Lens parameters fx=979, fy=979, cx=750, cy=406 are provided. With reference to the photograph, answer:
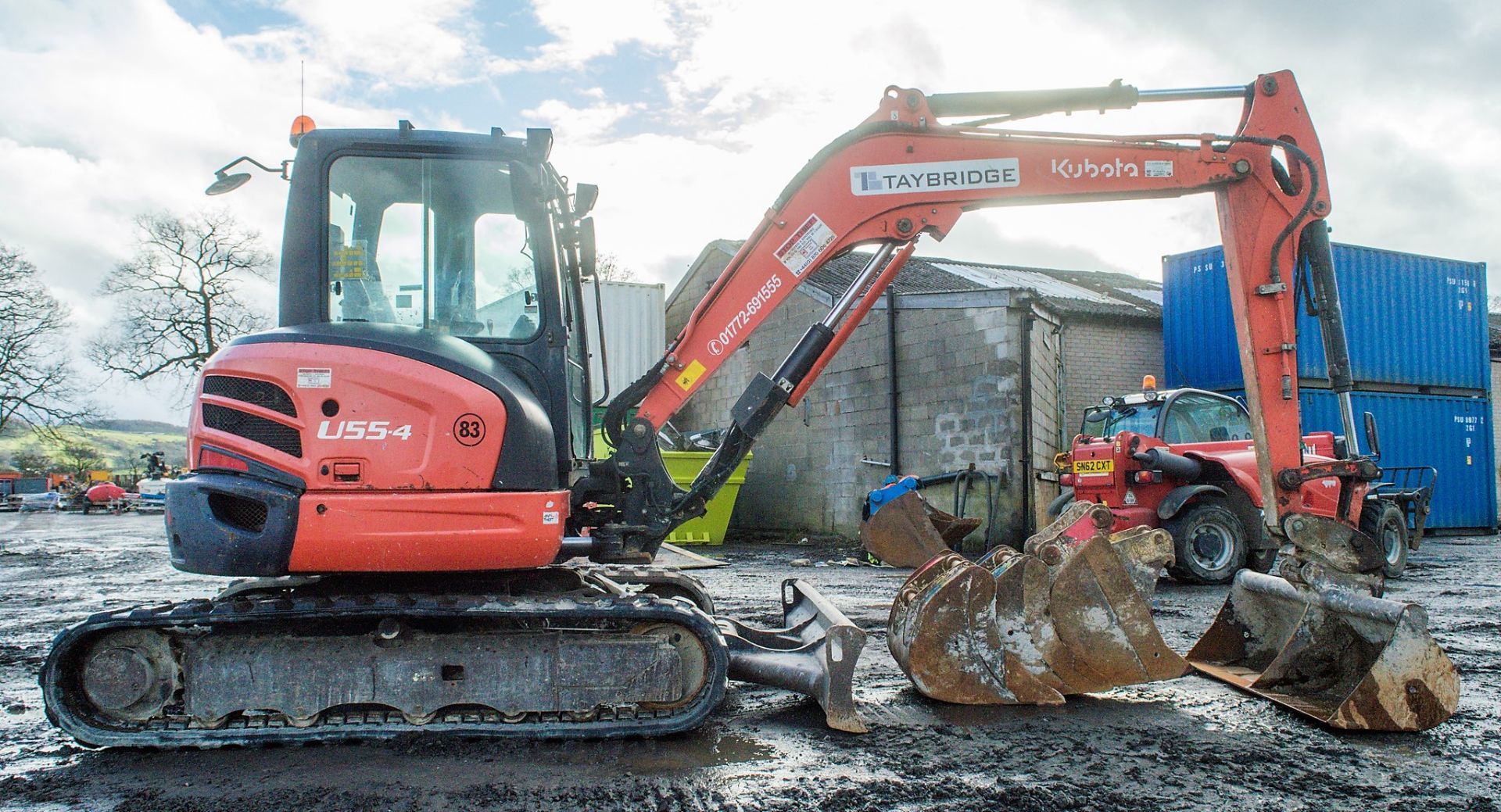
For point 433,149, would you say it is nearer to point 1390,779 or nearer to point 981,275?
point 1390,779

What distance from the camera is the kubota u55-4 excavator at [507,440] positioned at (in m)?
3.75

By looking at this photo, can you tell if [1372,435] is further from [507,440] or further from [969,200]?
[507,440]

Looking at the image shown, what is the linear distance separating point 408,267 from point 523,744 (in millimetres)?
2015

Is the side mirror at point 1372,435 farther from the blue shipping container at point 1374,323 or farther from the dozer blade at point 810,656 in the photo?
the blue shipping container at point 1374,323

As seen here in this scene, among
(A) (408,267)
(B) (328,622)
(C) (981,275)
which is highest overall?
(C) (981,275)

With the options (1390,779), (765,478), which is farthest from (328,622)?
(765,478)

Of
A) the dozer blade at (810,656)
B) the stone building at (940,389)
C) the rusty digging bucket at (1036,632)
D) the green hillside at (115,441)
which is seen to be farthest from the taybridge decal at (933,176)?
the green hillside at (115,441)

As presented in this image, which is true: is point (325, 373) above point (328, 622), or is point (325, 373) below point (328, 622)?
above

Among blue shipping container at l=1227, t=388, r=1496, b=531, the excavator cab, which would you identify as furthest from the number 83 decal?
blue shipping container at l=1227, t=388, r=1496, b=531

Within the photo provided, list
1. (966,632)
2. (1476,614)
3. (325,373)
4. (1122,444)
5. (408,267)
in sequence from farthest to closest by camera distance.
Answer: (1122,444) → (1476,614) → (966,632) → (408,267) → (325,373)

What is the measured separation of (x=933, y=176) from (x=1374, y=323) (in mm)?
13841

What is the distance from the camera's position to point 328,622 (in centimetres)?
396

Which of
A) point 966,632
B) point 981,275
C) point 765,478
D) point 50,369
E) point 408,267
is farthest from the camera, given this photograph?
point 50,369

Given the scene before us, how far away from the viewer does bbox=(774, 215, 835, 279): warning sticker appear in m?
4.79
